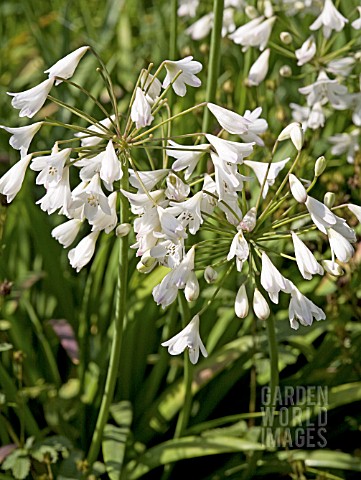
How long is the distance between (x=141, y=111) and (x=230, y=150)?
0.22 meters

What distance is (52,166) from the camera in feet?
5.72

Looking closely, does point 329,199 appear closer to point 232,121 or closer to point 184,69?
point 232,121

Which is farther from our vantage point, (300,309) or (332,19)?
(332,19)

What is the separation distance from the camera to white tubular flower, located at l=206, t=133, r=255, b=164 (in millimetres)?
1717

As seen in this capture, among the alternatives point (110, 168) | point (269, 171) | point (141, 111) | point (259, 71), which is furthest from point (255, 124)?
point (259, 71)

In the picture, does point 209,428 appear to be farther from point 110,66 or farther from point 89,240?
point 110,66

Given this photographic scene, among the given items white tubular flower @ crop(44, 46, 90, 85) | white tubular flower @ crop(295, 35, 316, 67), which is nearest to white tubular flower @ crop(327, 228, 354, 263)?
white tubular flower @ crop(44, 46, 90, 85)

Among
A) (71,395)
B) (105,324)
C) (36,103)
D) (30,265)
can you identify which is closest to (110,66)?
(30,265)

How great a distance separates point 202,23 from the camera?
3252 millimetres

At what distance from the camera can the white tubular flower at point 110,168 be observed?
1.64 meters

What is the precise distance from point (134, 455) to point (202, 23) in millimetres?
1816

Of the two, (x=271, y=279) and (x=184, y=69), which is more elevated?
(x=184, y=69)

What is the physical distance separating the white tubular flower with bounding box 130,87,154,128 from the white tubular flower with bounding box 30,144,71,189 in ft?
0.56

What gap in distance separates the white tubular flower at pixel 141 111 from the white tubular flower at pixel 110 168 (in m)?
0.09
